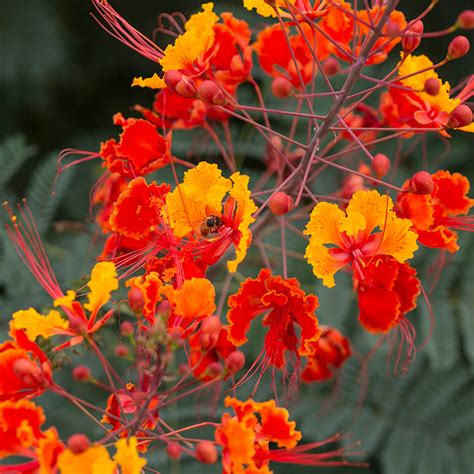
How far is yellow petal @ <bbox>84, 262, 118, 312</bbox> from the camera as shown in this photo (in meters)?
1.53

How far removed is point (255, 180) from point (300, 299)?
136 cm

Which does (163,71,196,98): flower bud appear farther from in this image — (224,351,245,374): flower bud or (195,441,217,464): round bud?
(195,441,217,464): round bud

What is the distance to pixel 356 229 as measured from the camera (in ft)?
5.73

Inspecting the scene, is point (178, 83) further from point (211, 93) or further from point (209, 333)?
point (209, 333)

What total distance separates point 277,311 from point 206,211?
1.01 ft

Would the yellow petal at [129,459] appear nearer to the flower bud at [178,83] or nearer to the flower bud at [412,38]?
the flower bud at [178,83]

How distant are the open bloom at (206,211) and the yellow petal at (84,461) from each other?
1.89ft

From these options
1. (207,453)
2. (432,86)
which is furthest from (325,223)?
(207,453)

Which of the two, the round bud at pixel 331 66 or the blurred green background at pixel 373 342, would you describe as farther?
the blurred green background at pixel 373 342

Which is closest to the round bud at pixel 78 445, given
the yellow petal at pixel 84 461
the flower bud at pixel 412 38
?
the yellow petal at pixel 84 461

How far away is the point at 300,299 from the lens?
5.81ft

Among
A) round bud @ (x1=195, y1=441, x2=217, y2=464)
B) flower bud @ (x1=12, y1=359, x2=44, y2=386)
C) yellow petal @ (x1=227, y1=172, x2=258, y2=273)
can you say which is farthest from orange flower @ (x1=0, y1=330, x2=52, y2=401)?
yellow petal @ (x1=227, y1=172, x2=258, y2=273)

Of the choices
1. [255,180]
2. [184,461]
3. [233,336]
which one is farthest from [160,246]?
[255,180]

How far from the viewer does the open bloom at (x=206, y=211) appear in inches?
68.4
